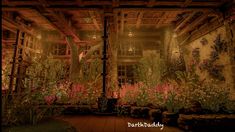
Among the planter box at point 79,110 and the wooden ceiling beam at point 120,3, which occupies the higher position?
the wooden ceiling beam at point 120,3

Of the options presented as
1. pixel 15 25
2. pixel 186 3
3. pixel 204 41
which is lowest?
pixel 204 41

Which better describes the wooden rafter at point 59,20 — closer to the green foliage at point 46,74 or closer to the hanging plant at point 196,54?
the green foliage at point 46,74

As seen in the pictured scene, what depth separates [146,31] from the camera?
1183 cm

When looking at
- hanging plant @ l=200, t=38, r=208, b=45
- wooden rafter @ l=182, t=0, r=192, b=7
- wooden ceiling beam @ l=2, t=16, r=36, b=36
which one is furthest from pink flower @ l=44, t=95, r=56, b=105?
hanging plant @ l=200, t=38, r=208, b=45

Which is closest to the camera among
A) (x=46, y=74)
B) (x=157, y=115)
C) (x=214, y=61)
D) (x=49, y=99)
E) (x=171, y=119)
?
(x=171, y=119)

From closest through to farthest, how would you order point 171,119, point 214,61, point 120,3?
point 171,119 → point 120,3 → point 214,61

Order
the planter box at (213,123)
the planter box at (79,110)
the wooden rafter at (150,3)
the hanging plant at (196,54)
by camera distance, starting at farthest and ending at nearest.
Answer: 1. the hanging plant at (196,54)
2. the planter box at (79,110)
3. the wooden rafter at (150,3)
4. the planter box at (213,123)

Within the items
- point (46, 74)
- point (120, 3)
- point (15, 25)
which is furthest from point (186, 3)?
point (15, 25)

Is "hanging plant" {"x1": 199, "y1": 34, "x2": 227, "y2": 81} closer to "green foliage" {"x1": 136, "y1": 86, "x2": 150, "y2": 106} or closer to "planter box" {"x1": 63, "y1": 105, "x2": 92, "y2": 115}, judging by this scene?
"green foliage" {"x1": 136, "y1": 86, "x2": 150, "y2": 106}

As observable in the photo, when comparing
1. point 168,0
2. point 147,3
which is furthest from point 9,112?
point 168,0

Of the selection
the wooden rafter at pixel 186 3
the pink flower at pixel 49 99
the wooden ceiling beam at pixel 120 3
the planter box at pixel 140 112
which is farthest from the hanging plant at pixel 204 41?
the pink flower at pixel 49 99

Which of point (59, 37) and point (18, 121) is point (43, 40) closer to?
point (59, 37)

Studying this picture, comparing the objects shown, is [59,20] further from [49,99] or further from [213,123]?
[213,123]

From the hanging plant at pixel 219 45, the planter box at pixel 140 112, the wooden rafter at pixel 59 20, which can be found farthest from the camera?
the hanging plant at pixel 219 45
